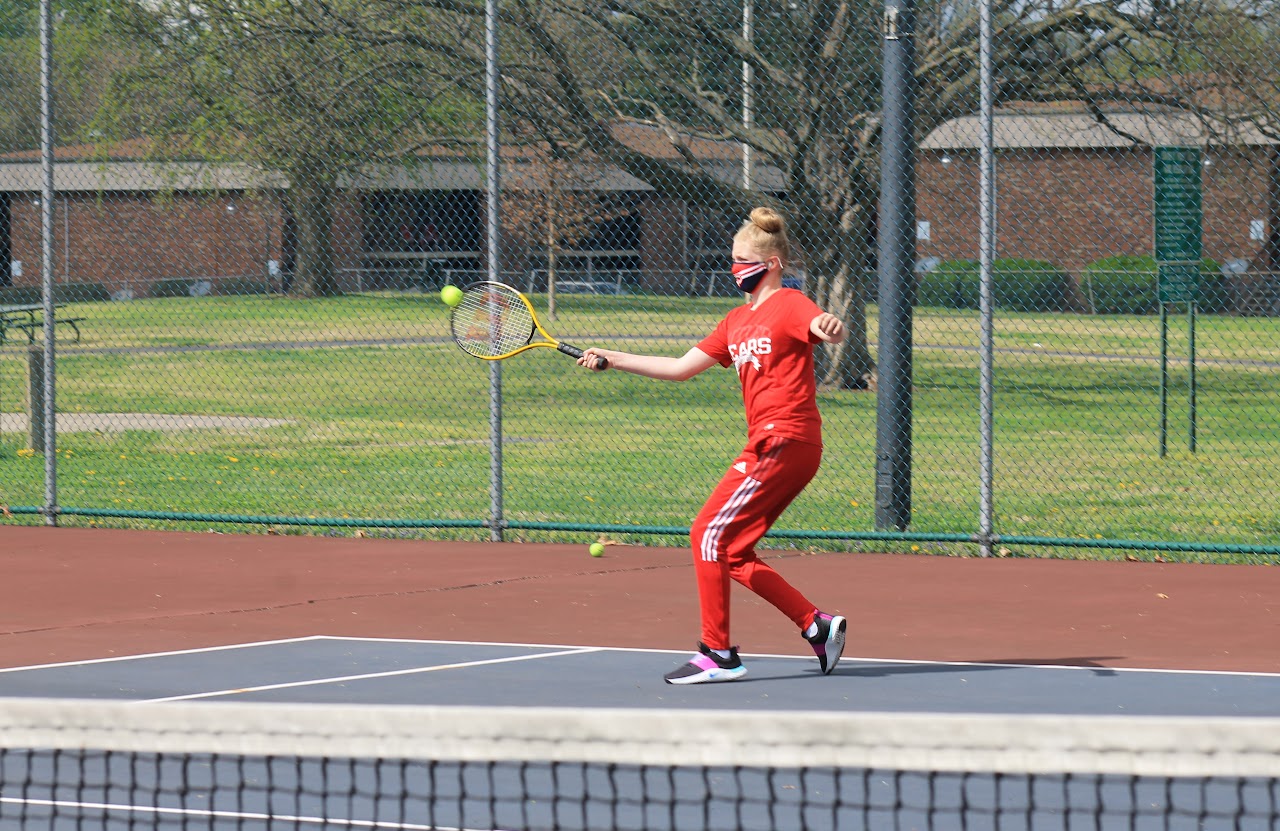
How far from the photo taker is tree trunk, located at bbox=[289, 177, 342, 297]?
17.4 m

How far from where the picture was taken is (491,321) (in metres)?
8.34

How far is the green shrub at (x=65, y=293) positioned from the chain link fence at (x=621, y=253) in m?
0.06

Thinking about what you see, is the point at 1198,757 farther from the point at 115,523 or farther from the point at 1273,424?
the point at 1273,424

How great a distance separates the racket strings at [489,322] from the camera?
8.23 m

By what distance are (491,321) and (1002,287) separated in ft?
54.2

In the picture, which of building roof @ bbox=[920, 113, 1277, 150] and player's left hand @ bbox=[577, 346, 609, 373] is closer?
player's left hand @ bbox=[577, 346, 609, 373]

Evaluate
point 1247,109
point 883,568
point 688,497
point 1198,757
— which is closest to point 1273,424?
point 1247,109

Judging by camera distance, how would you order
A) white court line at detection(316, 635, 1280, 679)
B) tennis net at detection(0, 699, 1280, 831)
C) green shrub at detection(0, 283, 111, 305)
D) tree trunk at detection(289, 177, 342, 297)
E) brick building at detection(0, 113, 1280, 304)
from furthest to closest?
tree trunk at detection(289, 177, 342, 297)
brick building at detection(0, 113, 1280, 304)
green shrub at detection(0, 283, 111, 305)
white court line at detection(316, 635, 1280, 679)
tennis net at detection(0, 699, 1280, 831)

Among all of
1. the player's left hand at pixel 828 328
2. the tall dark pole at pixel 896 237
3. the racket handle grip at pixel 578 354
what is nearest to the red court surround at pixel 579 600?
the tall dark pole at pixel 896 237

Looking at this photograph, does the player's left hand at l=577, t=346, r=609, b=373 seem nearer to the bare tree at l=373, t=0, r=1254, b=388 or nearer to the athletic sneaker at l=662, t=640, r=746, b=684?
the athletic sneaker at l=662, t=640, r=746, b=684

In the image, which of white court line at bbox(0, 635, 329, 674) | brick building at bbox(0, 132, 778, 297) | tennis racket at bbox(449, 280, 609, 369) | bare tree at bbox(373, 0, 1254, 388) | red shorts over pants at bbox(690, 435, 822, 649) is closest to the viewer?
red shorts over pants at bbox(690, 435, 822, 649)

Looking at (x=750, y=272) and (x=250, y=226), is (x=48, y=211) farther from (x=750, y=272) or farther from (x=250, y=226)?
(x=250, y=226)

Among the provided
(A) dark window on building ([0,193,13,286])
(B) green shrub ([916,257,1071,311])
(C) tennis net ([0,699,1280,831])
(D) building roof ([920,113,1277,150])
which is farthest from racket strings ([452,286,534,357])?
(B) green shrub ([916,257,1071,311])

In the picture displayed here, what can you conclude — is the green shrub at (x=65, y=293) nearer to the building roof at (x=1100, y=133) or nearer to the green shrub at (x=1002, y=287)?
the green shrub at (x=1002, y=287)
